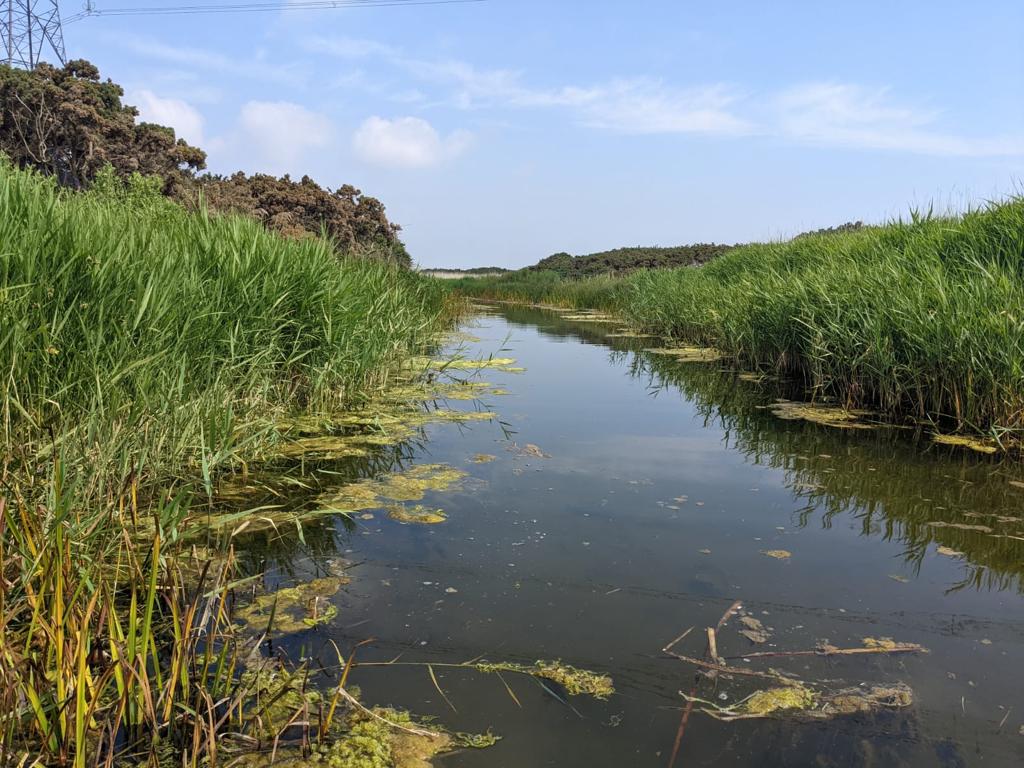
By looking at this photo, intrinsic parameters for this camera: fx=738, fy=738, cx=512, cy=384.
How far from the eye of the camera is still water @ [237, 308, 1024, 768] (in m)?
2.11

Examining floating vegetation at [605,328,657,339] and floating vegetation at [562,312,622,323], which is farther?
floating vegetation at [562,312,622,323]

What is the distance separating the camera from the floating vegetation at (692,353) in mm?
10359

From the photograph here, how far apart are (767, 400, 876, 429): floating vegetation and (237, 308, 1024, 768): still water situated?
0.36 metres

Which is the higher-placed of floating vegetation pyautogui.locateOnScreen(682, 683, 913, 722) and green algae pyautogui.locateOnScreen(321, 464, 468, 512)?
green algae pyautogui.locateOnScreen(321, 464, 468, 512)

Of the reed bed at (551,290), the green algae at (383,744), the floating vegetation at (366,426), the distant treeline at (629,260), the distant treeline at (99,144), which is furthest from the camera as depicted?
the distant treeline at (629,260)

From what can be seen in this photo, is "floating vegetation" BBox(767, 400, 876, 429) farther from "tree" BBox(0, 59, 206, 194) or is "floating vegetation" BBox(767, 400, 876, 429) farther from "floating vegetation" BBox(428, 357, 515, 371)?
"tree" BBox(0, 59, 206, 194)

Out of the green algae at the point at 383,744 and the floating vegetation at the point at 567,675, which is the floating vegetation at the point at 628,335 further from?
the green algae at the point at 383,744

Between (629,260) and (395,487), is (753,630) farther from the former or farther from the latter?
(629,260)

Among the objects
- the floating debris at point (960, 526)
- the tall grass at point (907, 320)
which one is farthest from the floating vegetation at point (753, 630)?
the tall grass at point (907, 320)

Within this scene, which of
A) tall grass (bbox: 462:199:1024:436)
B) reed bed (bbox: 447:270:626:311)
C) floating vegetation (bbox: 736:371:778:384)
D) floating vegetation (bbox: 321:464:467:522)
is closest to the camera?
floating vegetation (bbox: 321:464:467:522)

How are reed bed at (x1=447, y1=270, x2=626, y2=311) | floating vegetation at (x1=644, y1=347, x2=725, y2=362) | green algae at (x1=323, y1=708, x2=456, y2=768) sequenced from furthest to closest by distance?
reed bed at (x1=447, y1=270, x2=626, y2=311) → floating vegetation at (x1=644, y1=347, x2=725, y2=362) → green algae at (x1=323, y1=708, x2=456, y2=768)

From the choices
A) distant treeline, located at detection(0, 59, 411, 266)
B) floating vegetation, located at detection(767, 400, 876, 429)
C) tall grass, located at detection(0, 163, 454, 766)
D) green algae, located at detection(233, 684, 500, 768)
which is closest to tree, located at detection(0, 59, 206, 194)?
distant treeline, located at detection(0, 59, 411, 266)

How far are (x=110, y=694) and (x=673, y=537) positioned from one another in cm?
245

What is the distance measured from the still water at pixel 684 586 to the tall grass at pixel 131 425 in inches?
20.8
